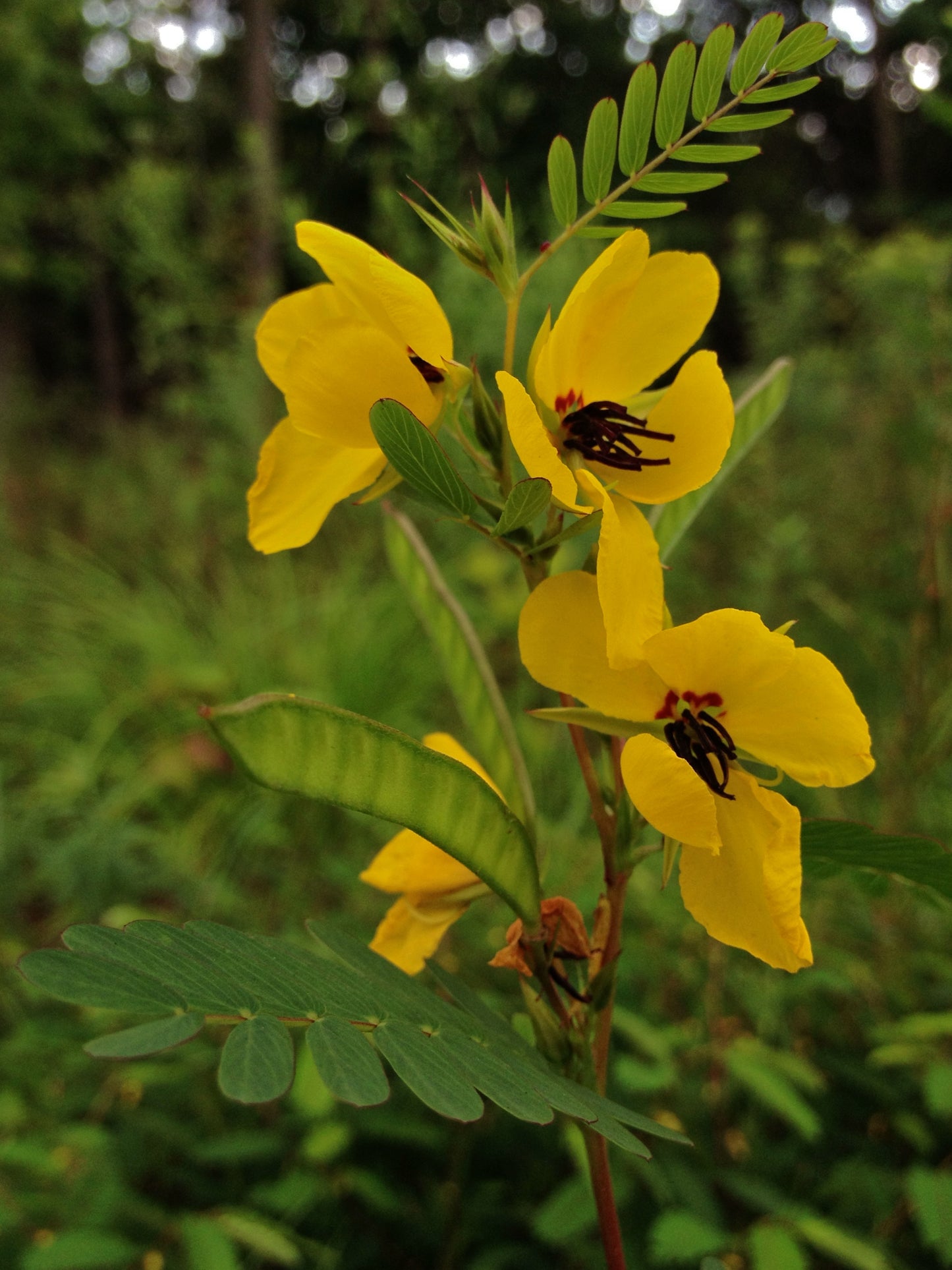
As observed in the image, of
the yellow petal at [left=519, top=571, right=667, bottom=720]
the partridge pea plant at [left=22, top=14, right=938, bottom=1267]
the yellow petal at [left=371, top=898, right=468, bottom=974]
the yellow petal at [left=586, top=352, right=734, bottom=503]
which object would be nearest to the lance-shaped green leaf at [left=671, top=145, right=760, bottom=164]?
the partridge pea plant at [left=22, top=14, right=938, bottom=1267]

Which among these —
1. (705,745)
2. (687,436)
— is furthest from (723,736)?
(687,436)

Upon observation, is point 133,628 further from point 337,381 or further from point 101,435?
point 101,435

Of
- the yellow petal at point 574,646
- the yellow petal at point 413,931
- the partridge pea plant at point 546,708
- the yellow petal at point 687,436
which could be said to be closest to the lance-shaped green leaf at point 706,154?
the partridge pea plant at point 546,708

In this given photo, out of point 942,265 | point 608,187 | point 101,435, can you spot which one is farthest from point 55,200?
point 608,187

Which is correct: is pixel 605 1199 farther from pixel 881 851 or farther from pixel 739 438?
pixel 739 438

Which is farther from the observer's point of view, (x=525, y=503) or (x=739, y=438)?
(x=739, y=438)

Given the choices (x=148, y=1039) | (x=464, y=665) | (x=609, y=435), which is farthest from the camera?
(x=464, y=665)

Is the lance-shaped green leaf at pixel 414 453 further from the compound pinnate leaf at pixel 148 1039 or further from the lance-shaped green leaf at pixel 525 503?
the compound pinnate leaf at pixel 148 1039
